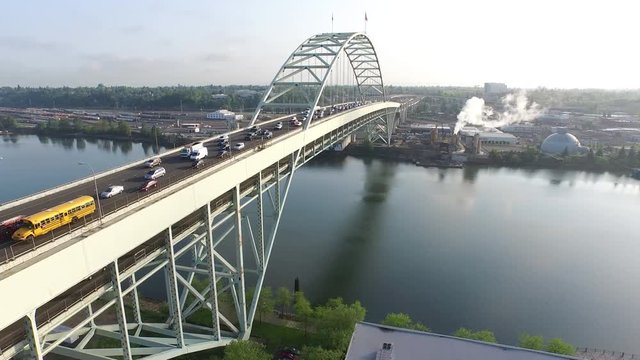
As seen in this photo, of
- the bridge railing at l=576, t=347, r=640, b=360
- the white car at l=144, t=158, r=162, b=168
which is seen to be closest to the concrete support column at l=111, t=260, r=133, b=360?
the white car at l=144, t=158, r=162, b=168

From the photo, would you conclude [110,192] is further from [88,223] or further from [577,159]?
[577,159]

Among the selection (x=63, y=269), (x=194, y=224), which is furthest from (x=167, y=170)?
(x=63, y=269)

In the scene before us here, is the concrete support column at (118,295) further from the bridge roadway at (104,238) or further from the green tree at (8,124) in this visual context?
the green tree at (8,124)

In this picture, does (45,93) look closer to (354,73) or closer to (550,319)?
(354,73)

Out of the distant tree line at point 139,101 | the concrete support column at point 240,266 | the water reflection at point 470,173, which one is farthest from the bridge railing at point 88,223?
the distant tree line at point 139,101

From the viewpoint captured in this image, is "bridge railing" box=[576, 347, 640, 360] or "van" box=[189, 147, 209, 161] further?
"bridge railing" box=[576, 347, 640, 360]

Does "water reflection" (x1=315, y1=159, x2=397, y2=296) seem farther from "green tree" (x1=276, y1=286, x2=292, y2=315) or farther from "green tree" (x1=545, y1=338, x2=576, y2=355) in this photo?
"green tree" (x1=545, y1=338, x2=576, y2=355)
